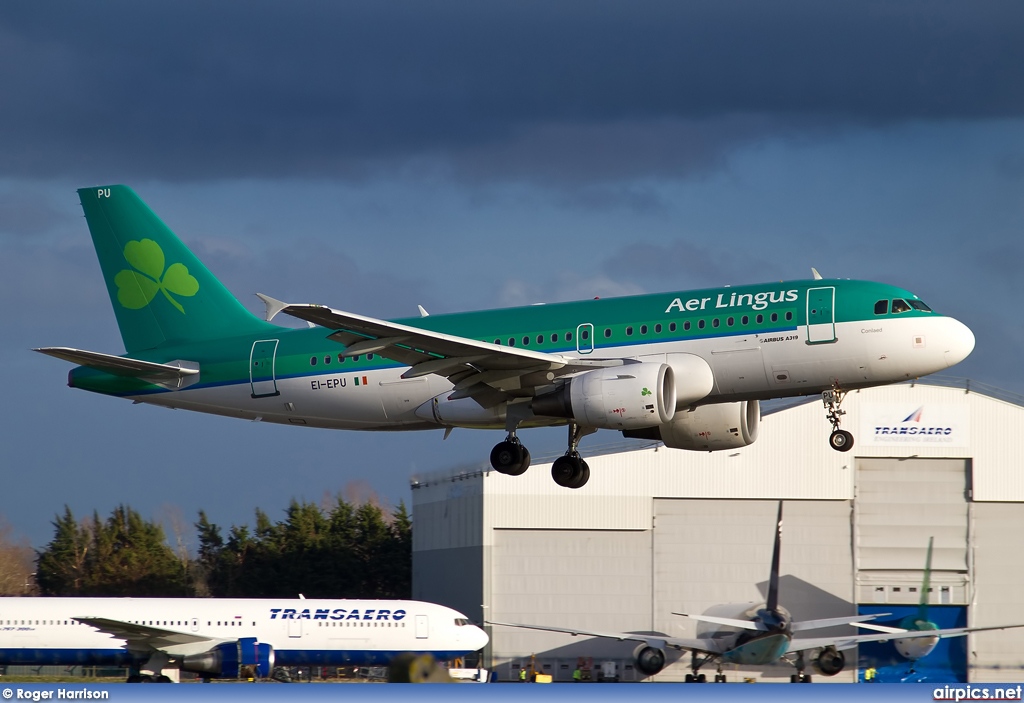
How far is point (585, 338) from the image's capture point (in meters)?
35.1

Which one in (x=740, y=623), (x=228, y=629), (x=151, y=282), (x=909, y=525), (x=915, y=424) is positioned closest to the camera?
(x=151, y=282)

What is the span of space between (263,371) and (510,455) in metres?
7.50

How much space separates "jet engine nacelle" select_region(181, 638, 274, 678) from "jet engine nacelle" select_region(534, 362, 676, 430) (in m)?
20.0

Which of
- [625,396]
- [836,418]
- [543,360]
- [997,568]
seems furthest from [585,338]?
[997,568]

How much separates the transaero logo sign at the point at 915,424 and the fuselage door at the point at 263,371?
122ft

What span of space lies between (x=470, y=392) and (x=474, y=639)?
729 inches

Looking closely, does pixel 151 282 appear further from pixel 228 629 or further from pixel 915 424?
pixel 915 424

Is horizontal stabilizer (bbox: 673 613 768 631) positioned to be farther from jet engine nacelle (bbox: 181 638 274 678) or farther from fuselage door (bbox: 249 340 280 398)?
fuselage door (bbox: 249 340 280 398)

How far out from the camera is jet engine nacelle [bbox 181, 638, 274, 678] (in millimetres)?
48094

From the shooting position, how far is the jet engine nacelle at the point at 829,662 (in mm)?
52500

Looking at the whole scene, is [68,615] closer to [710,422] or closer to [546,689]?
[710,422]

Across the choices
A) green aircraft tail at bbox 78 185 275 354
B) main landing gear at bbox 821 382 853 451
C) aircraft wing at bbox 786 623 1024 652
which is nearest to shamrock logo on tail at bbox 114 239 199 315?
green aircraft tail at bbox 78 185 275 354

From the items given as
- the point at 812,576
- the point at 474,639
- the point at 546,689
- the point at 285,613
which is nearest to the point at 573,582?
the point at 812,576

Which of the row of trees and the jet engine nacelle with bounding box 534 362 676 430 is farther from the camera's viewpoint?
the row of trees
